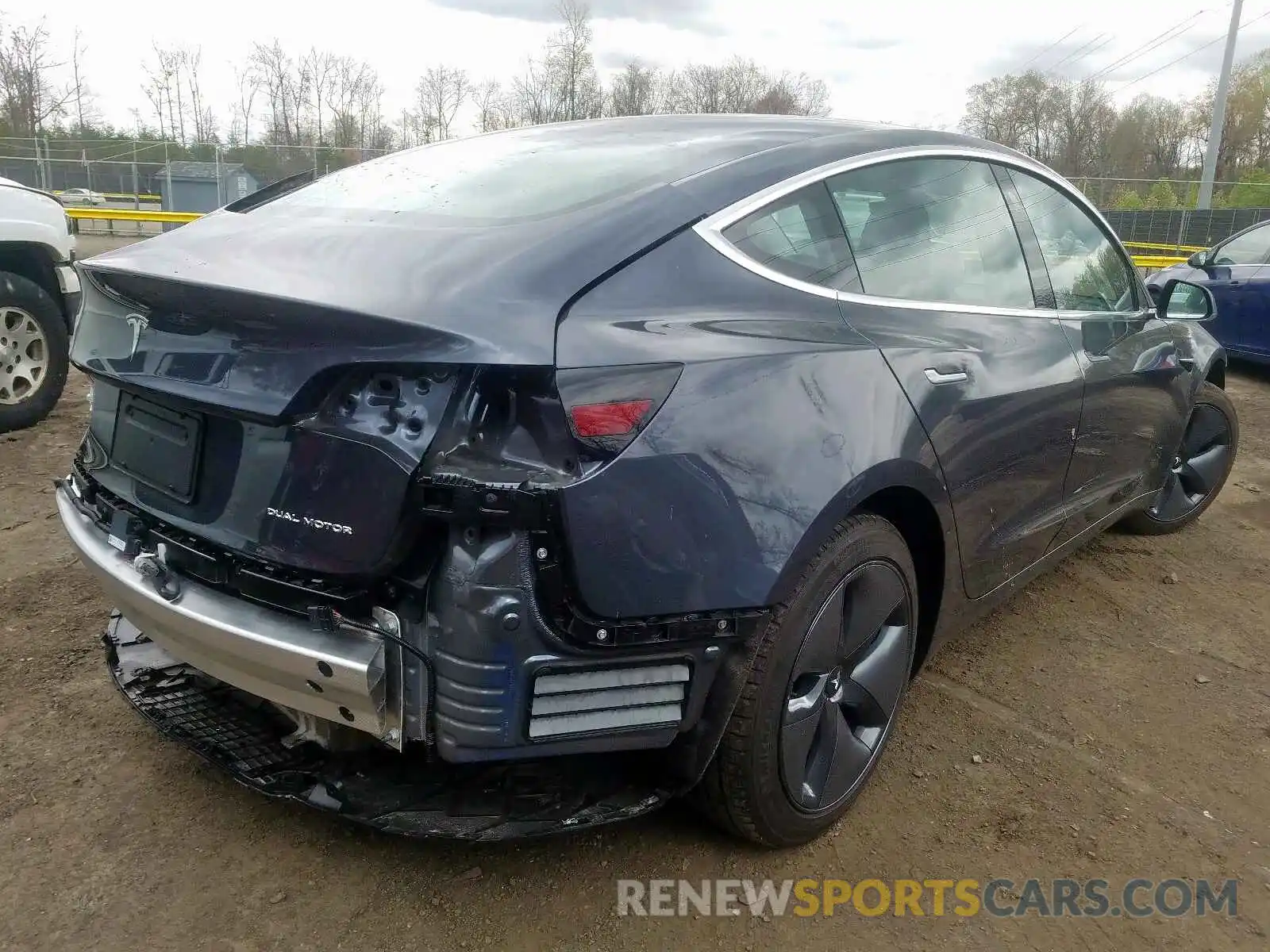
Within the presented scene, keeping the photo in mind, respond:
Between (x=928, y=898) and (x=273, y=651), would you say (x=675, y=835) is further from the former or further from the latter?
(x=273, y=651)

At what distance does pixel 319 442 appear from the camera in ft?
5.85

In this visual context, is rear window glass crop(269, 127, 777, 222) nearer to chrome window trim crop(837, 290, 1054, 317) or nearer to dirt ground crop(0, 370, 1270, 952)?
chrome window trim crop(837, 290, 1054, 317)

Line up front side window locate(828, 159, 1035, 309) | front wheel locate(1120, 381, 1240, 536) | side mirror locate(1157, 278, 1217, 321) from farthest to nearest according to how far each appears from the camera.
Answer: front wheel locate(1120, 381, 1240, 536) → side mirror locate(1157, 278, 1217, 321) → front side window locate(828, 159, 1035, 309)

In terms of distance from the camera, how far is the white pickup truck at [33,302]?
521 cm

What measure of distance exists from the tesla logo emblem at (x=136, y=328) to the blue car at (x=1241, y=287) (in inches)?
321

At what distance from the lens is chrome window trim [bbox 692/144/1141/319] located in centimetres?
211

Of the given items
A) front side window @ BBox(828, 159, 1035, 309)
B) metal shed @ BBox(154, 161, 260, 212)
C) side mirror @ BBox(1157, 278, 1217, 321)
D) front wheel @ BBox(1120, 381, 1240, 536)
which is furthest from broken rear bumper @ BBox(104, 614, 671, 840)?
metal shed @ BBox(154, 161, 260, 212)

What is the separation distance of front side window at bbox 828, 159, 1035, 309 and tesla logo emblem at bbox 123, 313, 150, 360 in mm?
1617

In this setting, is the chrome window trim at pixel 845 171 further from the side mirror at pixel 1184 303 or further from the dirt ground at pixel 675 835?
the dirt ground at pixel 675 835

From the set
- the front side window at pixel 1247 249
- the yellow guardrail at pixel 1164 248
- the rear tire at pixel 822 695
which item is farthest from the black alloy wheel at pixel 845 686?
the yellow guardrail at pixel 1164 248

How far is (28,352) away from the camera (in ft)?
17.5

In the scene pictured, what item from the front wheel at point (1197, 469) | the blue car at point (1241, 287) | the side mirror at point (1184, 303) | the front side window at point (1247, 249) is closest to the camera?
the side mirror at point (1184, 303)

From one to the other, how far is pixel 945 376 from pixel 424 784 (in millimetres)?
1579

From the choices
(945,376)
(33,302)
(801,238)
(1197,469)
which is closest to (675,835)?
(945,376)
